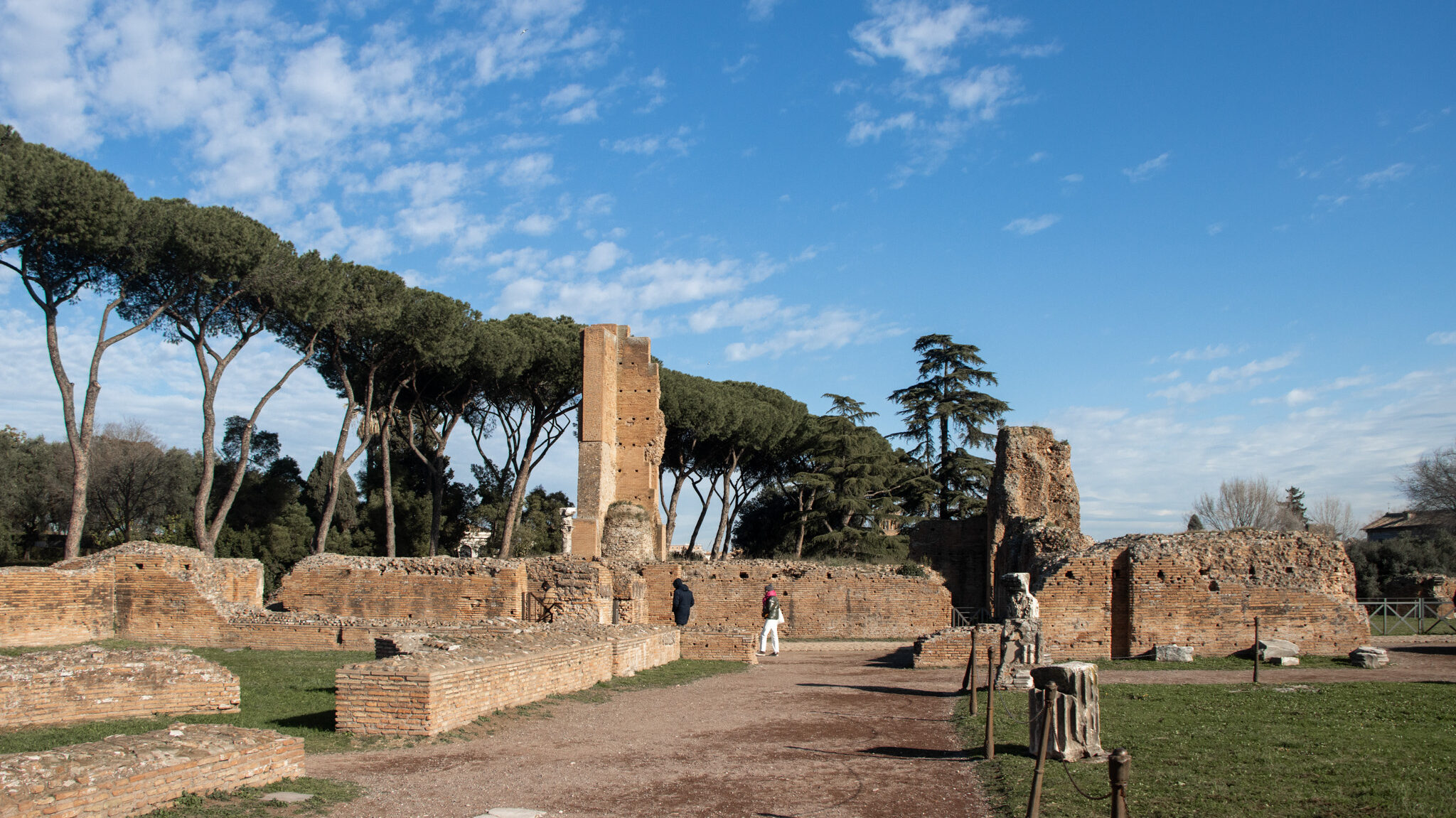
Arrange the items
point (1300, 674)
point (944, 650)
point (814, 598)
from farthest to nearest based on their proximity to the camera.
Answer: point (814, 598) → point (944, 650) → point (1300, 674)

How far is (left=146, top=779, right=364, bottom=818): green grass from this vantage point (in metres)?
4.95

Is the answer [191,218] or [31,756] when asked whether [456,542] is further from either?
[31,756]

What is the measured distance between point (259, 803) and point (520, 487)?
24.6 m

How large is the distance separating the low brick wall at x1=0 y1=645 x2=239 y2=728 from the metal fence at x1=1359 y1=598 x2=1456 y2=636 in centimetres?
1828

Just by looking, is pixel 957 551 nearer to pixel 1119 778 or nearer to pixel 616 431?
pixel 616 431

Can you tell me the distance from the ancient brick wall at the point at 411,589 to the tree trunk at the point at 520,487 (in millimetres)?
9542

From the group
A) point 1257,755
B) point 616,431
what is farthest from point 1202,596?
point 616,431

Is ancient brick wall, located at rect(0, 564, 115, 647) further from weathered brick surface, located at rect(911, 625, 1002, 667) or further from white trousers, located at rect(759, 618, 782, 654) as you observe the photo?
weathered brick surface, located at rect(911, 625, 1002, 667)

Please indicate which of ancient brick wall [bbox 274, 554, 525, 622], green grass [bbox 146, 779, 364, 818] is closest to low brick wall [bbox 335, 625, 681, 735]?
green grass [bbox 146, 779, 364, 818]

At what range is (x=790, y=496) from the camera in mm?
36688

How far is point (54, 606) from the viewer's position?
14.8 metres

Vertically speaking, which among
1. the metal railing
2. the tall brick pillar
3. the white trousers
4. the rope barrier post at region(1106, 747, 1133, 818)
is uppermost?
the tall brick pillar

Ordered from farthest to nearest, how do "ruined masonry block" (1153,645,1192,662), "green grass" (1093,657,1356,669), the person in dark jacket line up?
the person in dark jacket < "ruined masonry block" (1153,645,1192,662) < "green grass" (1093,657,1356,669)

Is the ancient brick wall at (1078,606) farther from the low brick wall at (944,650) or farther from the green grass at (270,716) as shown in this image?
the green grass at (270,716)
